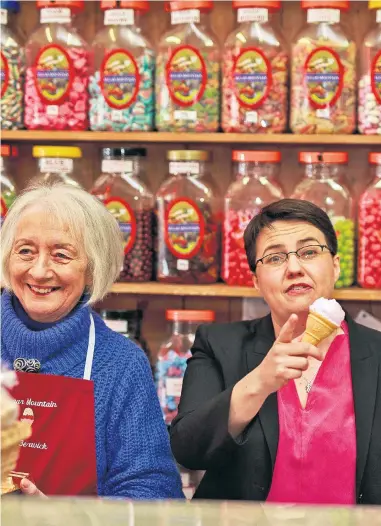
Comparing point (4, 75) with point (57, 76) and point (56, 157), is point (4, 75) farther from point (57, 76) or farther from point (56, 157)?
point (56, 157)

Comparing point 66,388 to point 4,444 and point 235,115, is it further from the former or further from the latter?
point 235,115

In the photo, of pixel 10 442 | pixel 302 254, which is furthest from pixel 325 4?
pixel 10 442

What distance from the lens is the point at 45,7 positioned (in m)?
2.65

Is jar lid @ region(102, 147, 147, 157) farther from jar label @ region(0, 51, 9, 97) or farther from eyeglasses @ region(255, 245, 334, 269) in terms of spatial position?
eyeglasses @ region(255, 245, 334, 269)

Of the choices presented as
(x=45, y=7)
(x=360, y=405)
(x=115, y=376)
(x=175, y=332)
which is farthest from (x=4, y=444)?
(x=45, y=7)

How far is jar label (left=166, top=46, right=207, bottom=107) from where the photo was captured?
8.41ft

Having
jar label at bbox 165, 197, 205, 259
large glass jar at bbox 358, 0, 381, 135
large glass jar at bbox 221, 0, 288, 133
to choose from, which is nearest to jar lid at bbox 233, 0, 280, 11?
large glass jar at bbox 221, 0, 288, 133

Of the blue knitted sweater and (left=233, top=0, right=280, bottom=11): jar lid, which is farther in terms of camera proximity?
(left=233, top=0, right=280, bottom=11): jar lid

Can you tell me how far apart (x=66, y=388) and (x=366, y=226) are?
1098 millimetres

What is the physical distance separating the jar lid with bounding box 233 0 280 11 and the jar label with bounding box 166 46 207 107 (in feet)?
0.59

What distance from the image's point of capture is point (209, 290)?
2.60m

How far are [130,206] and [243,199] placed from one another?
311 mm

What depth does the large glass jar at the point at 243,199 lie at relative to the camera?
2592 mm

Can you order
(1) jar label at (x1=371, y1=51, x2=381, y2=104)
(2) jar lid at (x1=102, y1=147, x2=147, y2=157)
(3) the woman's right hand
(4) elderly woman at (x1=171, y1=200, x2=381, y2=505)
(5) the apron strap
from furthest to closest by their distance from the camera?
1. (2) jar lid at (x1=102, y1=147, x2=147, y2=157)
2. (1) jar label at (x1=371, y1=51, x2=381, y2=104)
3. (5) the apron strap
4. (4) elderly woman at (x1=171, y1=200, x2=381, y2=505)
5. (3) the woman's right hand
